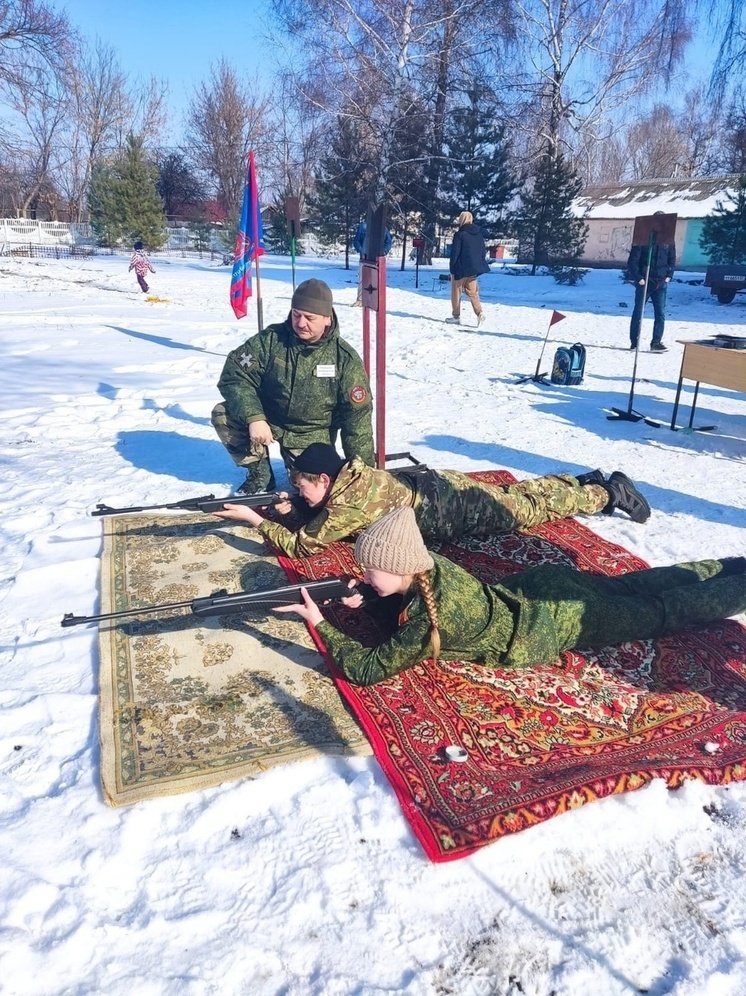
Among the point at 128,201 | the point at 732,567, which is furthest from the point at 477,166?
the point at 732,567

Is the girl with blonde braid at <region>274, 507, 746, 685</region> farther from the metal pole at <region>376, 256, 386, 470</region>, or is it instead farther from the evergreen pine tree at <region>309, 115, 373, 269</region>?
the evergreen pine tree at <region>309, 115, 373, 269</region>

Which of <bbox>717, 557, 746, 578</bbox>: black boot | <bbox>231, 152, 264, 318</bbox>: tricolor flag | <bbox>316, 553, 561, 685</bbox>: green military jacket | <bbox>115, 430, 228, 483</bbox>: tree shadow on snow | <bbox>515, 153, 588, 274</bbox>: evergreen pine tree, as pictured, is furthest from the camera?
<bbox>515, 153, 588, 274</bbox>: evergreen pine tree

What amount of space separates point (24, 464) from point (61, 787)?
4.07m

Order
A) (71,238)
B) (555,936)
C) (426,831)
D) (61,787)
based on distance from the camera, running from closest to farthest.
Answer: (555,936)
(426,831)
(61,787)
(71,238)

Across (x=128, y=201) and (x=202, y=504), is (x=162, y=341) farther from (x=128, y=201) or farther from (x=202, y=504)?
(x=128, y=201)

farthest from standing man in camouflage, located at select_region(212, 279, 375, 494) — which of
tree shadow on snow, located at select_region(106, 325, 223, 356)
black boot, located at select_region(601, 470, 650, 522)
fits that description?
tree shadow on snow, located at select_region(106, 325, 223, 356)

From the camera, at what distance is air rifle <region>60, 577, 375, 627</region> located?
113 inches

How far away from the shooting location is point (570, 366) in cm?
850

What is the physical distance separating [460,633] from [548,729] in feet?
1.62

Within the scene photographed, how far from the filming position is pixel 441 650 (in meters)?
2.75

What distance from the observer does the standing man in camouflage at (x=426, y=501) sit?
12.2ft

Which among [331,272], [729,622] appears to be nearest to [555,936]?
[729,622]

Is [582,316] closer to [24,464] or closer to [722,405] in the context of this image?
[722,405]

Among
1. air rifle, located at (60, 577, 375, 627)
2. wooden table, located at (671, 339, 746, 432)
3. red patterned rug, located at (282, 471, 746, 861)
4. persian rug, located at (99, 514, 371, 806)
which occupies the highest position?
wooden table, located at (671, 339, 746, 432)
